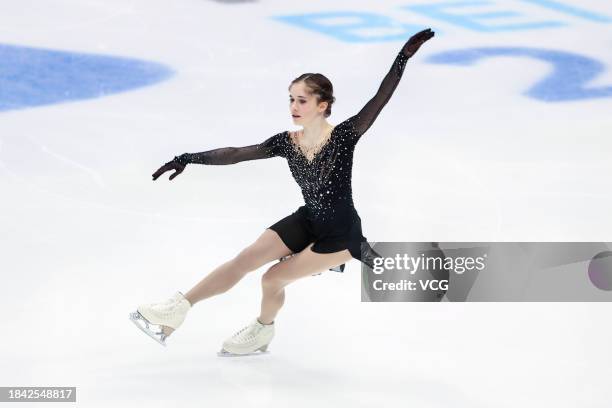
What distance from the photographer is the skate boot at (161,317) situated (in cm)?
444

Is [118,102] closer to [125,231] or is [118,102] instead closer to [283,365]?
[125,231]

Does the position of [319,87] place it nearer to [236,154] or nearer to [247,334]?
[236,154]

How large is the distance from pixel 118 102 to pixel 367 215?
8.39 feet

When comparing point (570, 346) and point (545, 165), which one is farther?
point (545, 165)

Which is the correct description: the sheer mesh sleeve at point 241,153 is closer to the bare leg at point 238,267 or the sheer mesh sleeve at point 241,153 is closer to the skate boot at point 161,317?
the bare leg at point 238,267

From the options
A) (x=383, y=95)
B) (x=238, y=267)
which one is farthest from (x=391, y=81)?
(x=238, y=267)

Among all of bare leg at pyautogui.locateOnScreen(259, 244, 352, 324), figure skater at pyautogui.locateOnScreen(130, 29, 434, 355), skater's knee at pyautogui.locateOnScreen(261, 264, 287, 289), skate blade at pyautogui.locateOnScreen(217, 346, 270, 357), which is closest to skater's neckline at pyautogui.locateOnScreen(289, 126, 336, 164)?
→ figure skater at pyautogui.locateOnScreen(130, 29, 434, 355)

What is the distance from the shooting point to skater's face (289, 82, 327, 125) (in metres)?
4.39

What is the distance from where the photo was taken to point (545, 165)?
7059mm

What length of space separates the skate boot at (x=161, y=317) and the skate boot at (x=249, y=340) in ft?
1.04

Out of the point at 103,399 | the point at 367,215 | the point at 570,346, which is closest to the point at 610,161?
the point at 367,215

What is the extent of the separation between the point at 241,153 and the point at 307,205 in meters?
0.38

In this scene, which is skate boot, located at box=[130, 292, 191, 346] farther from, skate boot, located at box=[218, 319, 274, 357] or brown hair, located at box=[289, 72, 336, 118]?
brown hair, located at box=[289, 72, 336, 118]

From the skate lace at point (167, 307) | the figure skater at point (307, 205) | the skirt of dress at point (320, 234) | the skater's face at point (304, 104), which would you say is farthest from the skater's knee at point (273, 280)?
the skater's face at point (304, 104)
